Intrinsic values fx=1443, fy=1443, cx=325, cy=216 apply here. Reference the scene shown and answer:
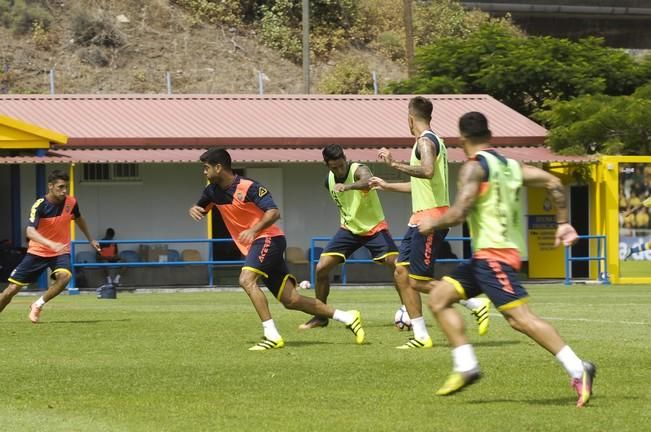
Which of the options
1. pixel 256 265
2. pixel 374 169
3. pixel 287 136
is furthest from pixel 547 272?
pixel 256 265

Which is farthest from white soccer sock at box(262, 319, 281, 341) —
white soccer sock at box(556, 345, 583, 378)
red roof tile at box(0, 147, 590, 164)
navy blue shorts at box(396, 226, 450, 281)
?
red roof tile at box(0, 147, 590, 164)

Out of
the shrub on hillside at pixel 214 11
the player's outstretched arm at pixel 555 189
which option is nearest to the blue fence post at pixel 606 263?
the player's outstretched arm at pixel 555 189

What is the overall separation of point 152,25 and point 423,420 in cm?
5074

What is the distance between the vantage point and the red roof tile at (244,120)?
32844 mm

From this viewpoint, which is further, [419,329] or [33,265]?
[33,265]

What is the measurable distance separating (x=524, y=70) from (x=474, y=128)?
102 feet

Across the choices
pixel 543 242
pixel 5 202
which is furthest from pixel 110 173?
pixel 543 242

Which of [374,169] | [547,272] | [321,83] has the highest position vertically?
[321,83]

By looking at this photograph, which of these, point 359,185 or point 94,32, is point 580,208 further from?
point 94,32

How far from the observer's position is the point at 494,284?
9.21 meters

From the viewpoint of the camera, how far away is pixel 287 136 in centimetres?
3334

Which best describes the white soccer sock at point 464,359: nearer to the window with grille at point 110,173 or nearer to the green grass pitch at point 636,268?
the green grass pitch at point 636,268

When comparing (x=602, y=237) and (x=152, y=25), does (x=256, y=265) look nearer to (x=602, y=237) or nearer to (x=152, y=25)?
(x=602, y=237)

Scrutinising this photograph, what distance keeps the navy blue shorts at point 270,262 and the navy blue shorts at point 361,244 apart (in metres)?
2.09
